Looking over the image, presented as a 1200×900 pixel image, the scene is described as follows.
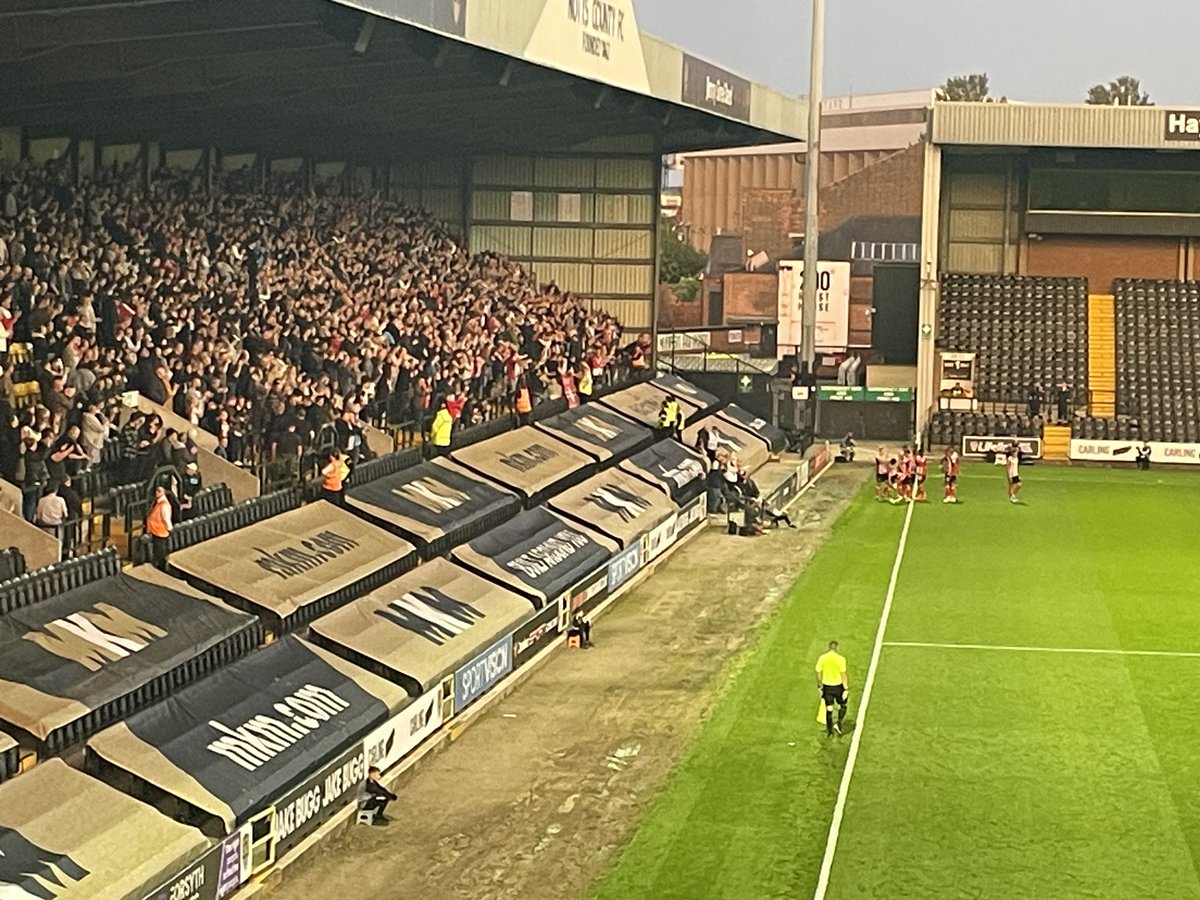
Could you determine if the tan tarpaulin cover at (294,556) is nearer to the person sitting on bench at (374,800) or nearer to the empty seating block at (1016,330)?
the person sitting on bench at (374,800)

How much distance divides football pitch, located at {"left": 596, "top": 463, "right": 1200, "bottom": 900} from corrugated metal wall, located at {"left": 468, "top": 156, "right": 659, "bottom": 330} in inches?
706

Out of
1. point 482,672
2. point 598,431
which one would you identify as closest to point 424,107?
point 598,431

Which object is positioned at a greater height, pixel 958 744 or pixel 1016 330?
pixel 1016 330

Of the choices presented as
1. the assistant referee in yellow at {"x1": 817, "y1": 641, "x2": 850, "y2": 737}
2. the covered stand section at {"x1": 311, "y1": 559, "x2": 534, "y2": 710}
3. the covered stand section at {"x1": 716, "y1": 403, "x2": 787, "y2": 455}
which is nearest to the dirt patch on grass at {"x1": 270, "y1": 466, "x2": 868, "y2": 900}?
the covered stand section at {"x1": 311, "y1": 559, "x2": 534, "y2": 710}

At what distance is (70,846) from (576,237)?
4036 cm

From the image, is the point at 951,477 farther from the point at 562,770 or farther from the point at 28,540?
the point at 28,540

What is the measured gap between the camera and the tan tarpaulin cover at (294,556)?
21766 millimetres

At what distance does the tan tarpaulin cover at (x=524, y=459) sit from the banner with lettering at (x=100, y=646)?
1170cm

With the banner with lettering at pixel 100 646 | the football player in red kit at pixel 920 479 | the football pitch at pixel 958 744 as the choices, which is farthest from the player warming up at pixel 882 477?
the banner with lettering at pixel 100 646

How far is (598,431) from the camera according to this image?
1590 inches

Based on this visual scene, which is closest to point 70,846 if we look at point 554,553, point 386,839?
point 386,839

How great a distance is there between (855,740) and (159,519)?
9.31 meters

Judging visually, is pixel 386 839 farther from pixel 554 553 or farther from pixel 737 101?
pixel 737 101

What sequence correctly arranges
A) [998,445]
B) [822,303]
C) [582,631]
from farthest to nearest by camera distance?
[822,303] → [998,445] → [582,631]
